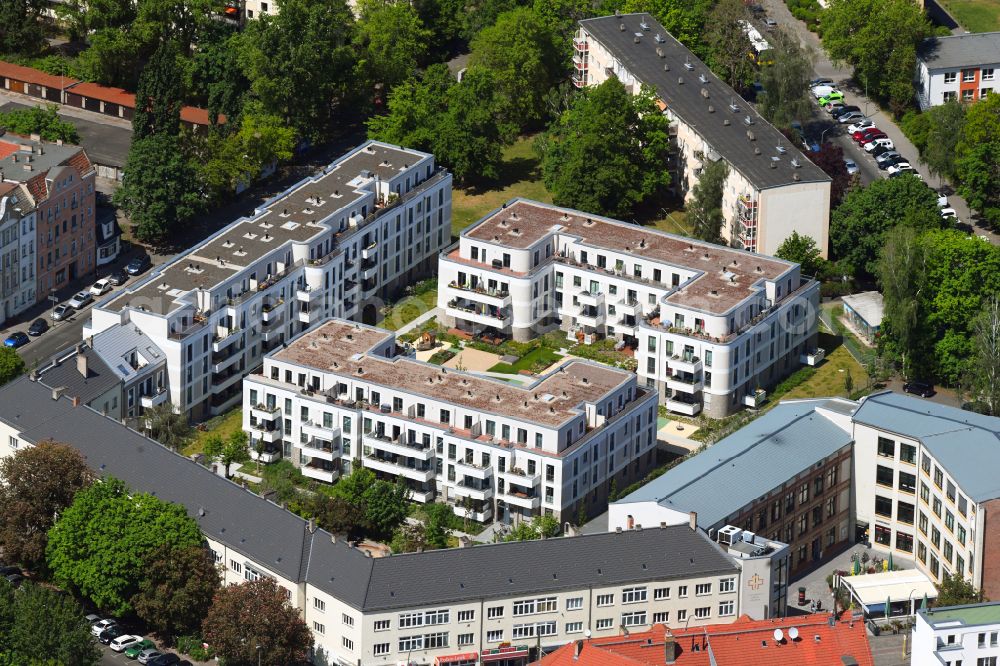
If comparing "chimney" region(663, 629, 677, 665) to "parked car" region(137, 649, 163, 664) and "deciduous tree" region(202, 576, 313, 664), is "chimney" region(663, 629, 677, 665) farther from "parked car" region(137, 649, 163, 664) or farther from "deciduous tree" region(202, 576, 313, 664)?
"parked car" region(137, 649, 163, 664)

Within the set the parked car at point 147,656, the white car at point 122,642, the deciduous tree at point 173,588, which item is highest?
the deciduous tree at point 173,588

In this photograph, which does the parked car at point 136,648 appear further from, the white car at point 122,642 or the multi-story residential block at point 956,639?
the multi-story residential block at point 956,639

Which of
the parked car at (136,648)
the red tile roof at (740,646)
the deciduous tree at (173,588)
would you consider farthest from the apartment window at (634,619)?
the parked car at (136,648)

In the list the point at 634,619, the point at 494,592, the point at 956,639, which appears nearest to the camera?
the point at 956,639

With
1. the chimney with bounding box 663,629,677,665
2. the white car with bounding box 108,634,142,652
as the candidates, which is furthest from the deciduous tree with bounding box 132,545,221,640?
the chimney with bounding box 663,629,677,665

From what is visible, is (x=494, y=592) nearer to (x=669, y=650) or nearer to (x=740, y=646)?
(x=669, y=650)

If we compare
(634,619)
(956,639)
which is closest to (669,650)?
(634,619)

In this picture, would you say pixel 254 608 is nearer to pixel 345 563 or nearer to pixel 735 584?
pixel 345 563
